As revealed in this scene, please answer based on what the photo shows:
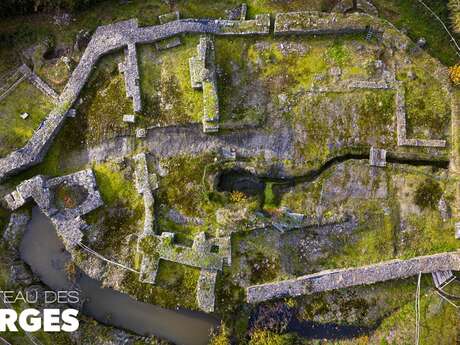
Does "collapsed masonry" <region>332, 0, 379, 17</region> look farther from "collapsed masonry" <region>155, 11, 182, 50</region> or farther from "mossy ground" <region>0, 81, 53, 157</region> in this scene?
"mossy ground" <region>0, 81, 53, 157</region>

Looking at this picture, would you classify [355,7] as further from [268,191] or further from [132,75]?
[132,75]

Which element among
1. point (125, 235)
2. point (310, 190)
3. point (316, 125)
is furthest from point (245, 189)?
point (125, 235)

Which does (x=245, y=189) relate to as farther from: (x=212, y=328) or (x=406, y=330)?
(x=406, y=330)

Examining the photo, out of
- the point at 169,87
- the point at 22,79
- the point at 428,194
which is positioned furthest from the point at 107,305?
the point at 428,194

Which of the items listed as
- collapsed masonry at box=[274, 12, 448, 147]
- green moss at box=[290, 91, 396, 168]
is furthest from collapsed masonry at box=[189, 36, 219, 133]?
green moss at box=[290, 91, 396, 168]

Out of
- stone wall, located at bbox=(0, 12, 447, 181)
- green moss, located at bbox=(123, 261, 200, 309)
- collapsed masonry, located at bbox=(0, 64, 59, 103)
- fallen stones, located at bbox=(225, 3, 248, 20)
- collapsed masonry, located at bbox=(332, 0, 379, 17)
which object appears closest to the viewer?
green moss, located at bbox=(123, 261, 200, 309)

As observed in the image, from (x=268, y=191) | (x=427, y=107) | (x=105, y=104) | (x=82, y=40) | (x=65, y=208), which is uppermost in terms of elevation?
(x=82, y=40)
